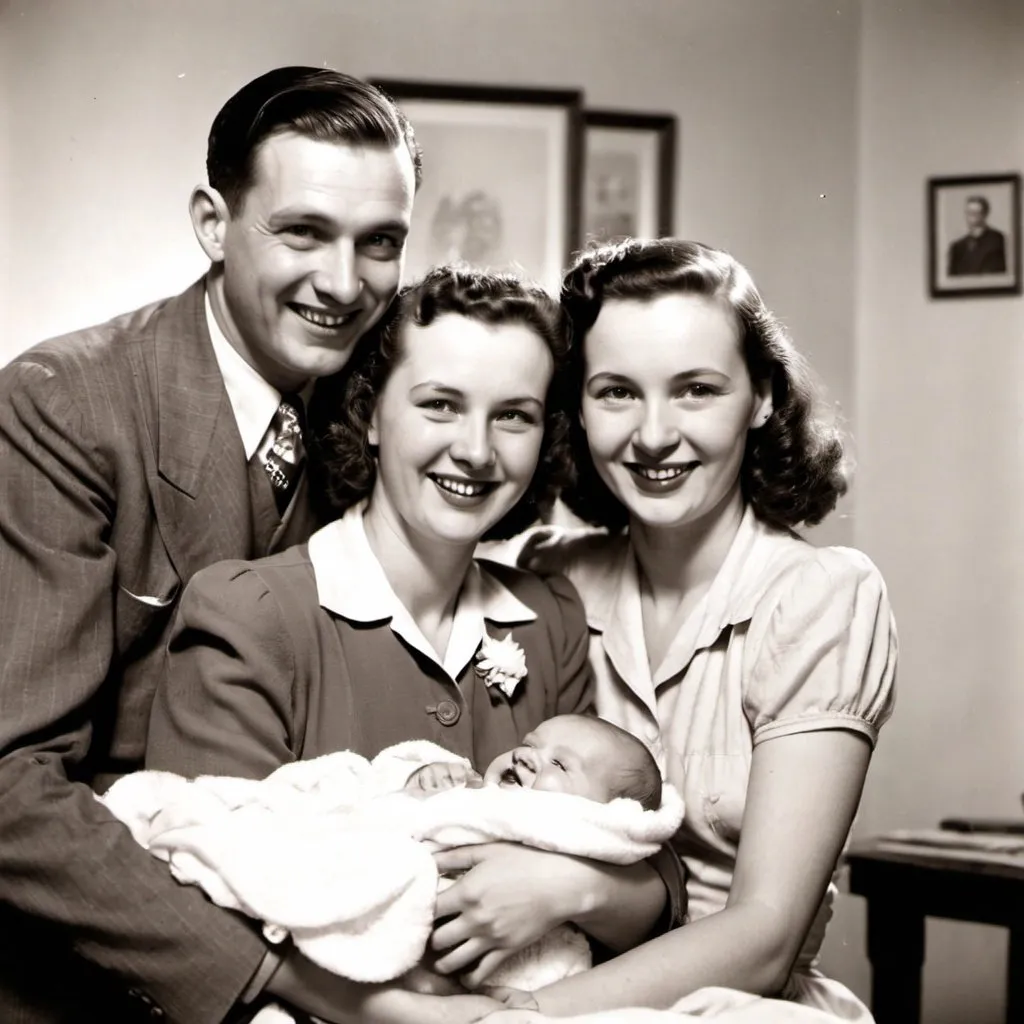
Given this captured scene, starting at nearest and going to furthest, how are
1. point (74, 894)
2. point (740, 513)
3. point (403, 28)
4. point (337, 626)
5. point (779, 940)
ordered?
1. point (74, 894)
2. point (779, 940)
3. point (337, 626)
4. point (740, 513)
5. point (403, 28)

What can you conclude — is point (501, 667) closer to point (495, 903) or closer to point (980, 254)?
point (495, 903)

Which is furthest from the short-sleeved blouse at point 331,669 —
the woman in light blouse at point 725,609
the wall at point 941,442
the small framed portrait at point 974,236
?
the small framed portrait at point 974,236

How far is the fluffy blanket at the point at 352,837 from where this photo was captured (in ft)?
5.73

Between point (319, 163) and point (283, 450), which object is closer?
point (319, 163)

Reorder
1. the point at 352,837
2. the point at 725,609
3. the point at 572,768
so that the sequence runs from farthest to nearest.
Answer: the point at 725,609 < the point at 572,768 < the point at 352,837

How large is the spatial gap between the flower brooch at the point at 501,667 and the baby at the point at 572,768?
0.25m

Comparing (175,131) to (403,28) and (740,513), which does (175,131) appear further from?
(740,513)

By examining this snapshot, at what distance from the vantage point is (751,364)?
7.72 feet

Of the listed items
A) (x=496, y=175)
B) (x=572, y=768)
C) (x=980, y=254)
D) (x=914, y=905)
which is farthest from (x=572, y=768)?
(x=980, y=254)

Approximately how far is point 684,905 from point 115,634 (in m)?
1.02

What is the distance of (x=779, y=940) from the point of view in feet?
6.59

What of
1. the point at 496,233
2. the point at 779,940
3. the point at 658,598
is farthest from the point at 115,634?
the point at 496,233

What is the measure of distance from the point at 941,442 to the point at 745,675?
93.9 inches

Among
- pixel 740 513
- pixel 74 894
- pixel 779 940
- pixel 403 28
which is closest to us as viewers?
pixel 74 894
